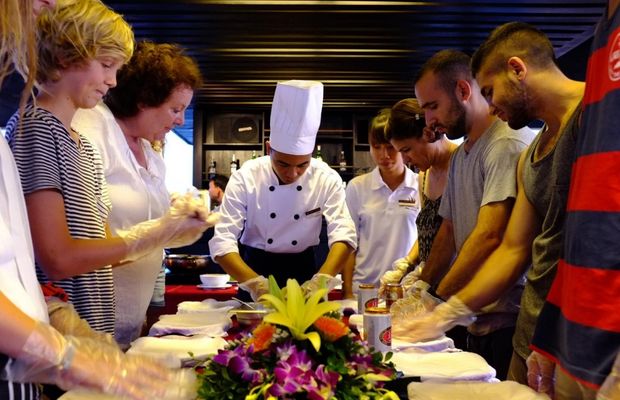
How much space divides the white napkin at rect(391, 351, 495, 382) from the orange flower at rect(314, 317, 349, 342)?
0.43 meters

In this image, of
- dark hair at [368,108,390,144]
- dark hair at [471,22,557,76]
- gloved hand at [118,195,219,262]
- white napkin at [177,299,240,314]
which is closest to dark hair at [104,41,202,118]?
gloved hand at [118,195,219,262]

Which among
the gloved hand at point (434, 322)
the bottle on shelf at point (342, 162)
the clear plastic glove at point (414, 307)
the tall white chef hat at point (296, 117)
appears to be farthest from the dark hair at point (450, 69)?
the bottle on shelf at point (342, 162)

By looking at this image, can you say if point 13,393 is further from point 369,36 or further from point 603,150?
point 369,36

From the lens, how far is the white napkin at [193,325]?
196 cm

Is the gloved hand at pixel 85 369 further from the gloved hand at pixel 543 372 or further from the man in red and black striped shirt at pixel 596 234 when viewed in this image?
the gloved hand at pixel 543 372

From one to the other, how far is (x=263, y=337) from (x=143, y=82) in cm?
126

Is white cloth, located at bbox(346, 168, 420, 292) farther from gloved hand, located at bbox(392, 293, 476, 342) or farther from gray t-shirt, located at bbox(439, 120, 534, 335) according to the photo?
gloved hand, located at bbox(392, 293, 476, 342)

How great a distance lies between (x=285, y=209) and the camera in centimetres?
310

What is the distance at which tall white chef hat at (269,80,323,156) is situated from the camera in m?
2.95

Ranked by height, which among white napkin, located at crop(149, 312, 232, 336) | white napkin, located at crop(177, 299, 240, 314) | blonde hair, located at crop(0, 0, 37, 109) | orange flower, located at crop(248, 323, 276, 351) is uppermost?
blonde hair, located at crop(0, 0, 37, 109)

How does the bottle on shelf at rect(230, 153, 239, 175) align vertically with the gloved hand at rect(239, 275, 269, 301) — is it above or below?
above

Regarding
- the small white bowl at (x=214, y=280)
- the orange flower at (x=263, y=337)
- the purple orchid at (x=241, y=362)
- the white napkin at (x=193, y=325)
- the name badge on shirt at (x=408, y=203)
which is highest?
the orange flower at (x=263, y=337)

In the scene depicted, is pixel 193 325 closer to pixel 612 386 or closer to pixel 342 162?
pixel 612 386

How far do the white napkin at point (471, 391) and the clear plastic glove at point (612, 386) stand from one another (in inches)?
12.0
